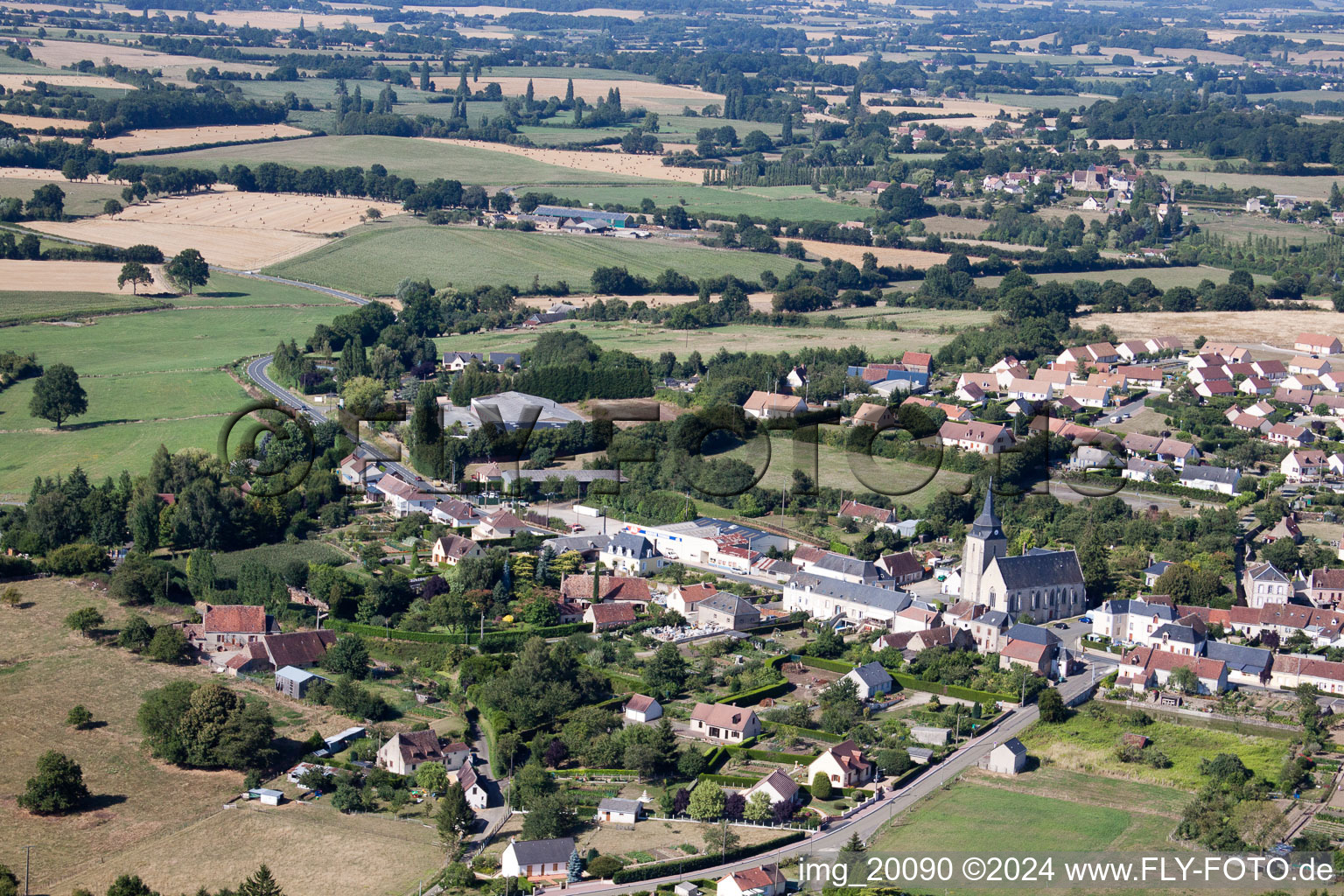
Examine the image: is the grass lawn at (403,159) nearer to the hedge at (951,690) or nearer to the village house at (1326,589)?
the village house at (1326,589)

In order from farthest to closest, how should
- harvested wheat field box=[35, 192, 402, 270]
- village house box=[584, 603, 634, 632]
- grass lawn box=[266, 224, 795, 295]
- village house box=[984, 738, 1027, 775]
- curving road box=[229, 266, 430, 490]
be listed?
harvested wheat field box=[35, 192, 402, 270] → grass lawn box=[266, 224, 795, 295] → curving road box=[229, 266, 430, 490] → village house box=[584, 603, 634, 632] → village house box=[984, 738, 1027, 775]

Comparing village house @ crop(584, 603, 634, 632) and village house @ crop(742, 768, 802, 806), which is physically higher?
village house @ crop(742, 768, 802, 806)

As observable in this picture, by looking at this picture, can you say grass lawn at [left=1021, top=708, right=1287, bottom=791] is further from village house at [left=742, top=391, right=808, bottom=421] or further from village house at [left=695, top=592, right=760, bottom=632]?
village house at [left=742, top=391, right=808, bottom=421]

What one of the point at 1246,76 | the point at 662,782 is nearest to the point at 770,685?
the point at 662,782

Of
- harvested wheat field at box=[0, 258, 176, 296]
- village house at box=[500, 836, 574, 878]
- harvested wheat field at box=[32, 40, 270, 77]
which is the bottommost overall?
village house at box=[500, 836, 574, 878]

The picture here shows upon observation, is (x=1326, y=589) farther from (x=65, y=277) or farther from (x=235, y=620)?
(x=65, y=277)

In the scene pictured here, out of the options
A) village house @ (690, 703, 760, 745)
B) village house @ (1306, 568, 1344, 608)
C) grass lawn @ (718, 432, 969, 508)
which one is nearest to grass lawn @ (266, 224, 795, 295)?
grass lawn @ (718, 432, 969, 508)
